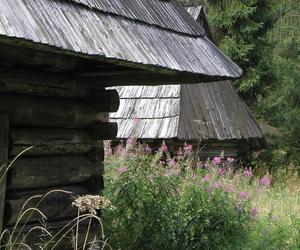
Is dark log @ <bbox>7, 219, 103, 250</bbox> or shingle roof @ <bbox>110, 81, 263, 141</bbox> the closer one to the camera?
dark log @ <bbox>7, 219, 103, 250</bbox>

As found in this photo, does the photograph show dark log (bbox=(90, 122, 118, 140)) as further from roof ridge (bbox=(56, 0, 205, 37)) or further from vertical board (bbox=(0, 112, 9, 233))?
vertical board (bbox=(0, 112, 9, 233))

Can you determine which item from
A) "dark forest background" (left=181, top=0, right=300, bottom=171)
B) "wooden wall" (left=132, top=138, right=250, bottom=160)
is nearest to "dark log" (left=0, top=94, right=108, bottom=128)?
"wooden wall" (left=132, top=138, right=250, bottom=160)

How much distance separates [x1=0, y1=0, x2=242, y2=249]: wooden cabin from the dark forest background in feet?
37.4

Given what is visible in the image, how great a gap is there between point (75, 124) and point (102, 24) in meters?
1.03

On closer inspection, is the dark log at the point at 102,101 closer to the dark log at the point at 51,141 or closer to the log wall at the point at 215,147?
the dark log at the point at 51,141

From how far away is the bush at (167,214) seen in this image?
17.9 feet

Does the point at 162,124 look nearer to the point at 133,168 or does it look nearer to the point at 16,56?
the point at 133,168

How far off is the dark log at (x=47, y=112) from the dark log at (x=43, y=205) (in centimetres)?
52

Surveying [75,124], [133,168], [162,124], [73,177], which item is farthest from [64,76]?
[162,124]

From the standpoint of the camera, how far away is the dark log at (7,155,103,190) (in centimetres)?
432

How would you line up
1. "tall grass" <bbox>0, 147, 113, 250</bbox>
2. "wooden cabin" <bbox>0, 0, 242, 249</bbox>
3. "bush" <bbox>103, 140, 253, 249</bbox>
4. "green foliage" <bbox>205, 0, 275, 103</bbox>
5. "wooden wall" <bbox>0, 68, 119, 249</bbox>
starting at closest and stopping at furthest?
1. "tall grass" <bbox>0, 147, 113, 250</bbox>
2. "wooden cabin" <bbox>0, 0, 242, 249</bbox>
3. "wooden wall" <bbox>0, 68, 119, 249</bbox>
4. "bush" <bbox>103, 140, 253, 249</bbox>
5. "green foliage" <bbox>205, 0, 275, 103</bbox>

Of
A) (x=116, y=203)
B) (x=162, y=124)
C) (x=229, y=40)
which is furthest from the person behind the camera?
(x=229, y=40)

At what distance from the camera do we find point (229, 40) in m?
17.0

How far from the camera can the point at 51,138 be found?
464cm
